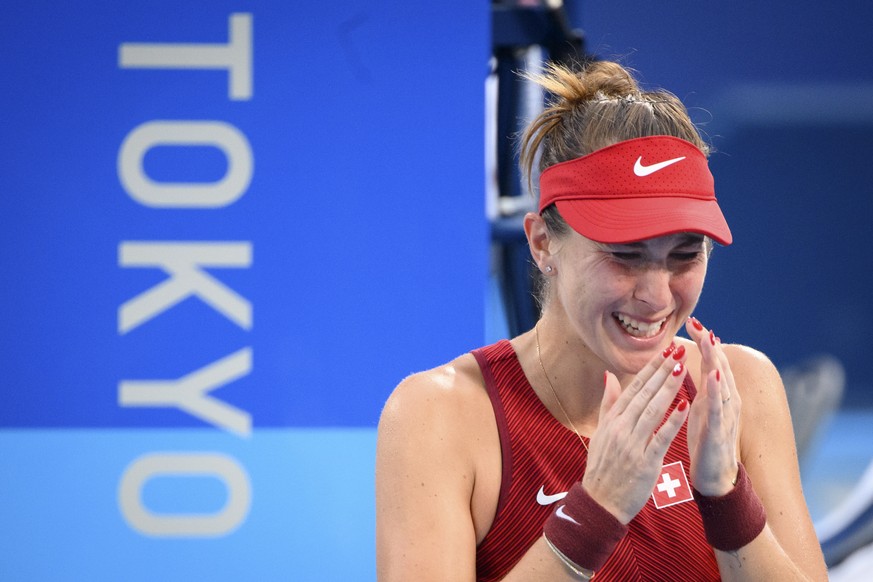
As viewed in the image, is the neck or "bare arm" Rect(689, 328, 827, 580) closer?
"bare arm" Rect(689, 328, 827, 580)

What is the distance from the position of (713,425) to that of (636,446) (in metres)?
0.13

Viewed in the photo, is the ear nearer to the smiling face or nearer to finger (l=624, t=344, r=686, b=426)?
the smiling face

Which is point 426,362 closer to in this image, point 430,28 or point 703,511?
point 430,28

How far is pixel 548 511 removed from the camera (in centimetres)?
153

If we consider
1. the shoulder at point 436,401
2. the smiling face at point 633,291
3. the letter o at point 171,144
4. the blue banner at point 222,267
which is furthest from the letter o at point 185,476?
the smiling face at point 633,291

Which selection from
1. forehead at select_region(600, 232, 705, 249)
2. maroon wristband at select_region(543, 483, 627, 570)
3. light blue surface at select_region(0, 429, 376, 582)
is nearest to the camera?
maroon wristband at select_region(543, 483, 627, 570)

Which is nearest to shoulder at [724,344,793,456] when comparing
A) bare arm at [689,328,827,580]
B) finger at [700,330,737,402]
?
bare arm at [689,328,827,580]

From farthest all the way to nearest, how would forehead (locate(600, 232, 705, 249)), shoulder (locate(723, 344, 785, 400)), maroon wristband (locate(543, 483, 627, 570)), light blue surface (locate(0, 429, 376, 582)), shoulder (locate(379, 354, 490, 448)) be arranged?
light blue surface (locate(0, 429, 376, 582))
shoulder (locate(723, 344, 785, 400))
shoulder (locate(379, 354, 490, 448))
forehead (locate(600, 232, 705, 249))
maroon wristband (locate(543, 483, 627, 570))

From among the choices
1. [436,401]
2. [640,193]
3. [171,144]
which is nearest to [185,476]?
[171,144]

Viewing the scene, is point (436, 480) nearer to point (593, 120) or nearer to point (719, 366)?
point (719, 366)

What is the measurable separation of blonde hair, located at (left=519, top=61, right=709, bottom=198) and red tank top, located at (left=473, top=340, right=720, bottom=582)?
369 mm

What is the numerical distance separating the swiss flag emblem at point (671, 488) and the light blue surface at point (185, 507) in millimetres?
1159

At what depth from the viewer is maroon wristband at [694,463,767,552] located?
4.67 feet

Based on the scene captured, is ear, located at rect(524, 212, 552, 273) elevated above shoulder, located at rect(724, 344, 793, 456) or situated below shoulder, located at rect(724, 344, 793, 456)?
above
